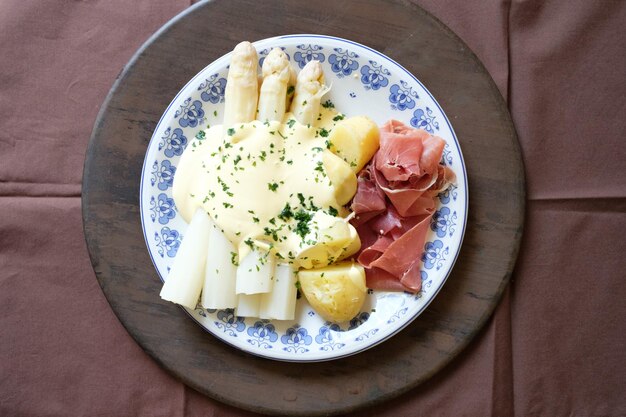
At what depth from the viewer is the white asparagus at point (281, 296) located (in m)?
2.00

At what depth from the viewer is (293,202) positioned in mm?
1991

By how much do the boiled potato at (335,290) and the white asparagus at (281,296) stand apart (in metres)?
0.04

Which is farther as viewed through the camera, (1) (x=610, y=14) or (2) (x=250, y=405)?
(1) (x=610, y=14)

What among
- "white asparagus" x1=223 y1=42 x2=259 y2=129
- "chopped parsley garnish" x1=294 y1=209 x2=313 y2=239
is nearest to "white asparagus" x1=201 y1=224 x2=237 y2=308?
"chopped parsley garnish" x1=294 y1=209 x2=313 y2=239

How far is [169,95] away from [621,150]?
1703mm

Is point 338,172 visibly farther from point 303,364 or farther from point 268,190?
point 303,364

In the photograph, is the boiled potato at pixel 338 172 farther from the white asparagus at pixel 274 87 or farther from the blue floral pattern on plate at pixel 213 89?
the blue floral pattern on plate at pixel 213 89

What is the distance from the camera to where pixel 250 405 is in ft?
6.88

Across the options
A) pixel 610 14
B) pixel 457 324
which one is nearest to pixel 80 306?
pixel 457 324

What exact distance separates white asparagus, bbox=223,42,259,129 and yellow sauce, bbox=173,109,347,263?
53mm

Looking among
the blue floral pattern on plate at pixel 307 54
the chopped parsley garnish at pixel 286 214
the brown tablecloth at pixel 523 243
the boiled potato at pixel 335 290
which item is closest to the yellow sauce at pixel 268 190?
the chopped parsley garnish at pixel 286 214

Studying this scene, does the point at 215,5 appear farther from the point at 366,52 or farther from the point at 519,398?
the point at 519,398

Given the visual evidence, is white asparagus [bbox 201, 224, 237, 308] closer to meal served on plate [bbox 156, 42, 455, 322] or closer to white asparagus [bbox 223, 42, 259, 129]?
meal served on plate [bbox 156, 42, 455, 322]

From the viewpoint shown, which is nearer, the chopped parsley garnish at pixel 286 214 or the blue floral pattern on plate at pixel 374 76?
the chopped parsley garnish at pixel 286 214
